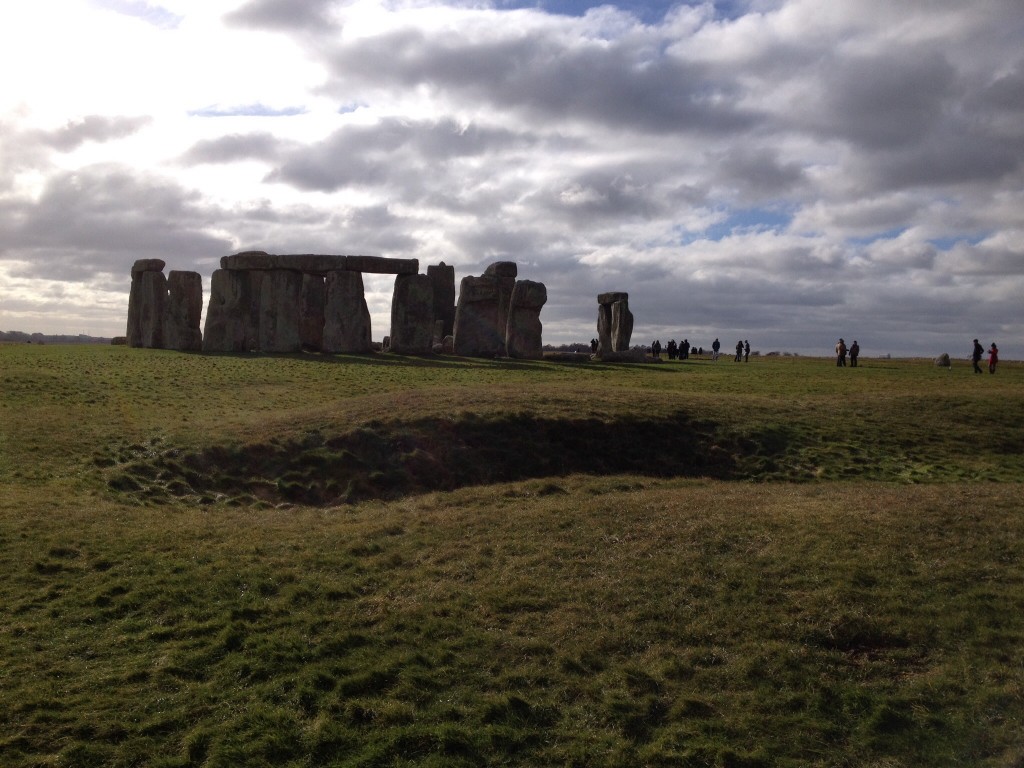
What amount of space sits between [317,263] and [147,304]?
1006cm

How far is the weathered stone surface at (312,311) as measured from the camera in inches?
1772

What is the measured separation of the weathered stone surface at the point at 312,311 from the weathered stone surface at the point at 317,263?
1.70 meters

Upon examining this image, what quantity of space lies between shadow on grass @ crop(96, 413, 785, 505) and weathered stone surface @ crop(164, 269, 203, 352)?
26.4 m

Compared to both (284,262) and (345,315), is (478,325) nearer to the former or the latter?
(345,315)

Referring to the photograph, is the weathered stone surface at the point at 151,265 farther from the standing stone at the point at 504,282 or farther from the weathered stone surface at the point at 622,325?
the weathered stone surface at the point at 622,325

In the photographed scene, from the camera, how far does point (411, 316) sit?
44.1 meters

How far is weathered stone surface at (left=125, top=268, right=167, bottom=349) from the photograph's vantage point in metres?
46.0

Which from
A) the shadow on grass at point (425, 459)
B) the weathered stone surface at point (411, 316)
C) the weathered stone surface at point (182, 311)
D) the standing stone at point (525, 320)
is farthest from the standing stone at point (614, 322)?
the shadow on grass at point (425, 459)

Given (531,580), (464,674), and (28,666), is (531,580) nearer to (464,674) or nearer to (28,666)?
(464,674)

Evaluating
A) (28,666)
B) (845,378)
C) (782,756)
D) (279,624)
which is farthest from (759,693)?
(845,378)

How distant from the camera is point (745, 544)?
42.3 ft

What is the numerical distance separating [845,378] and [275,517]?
28193 millimetres

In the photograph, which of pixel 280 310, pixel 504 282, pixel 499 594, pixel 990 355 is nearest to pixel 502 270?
pixel 504 282

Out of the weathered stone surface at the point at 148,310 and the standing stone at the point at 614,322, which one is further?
the standing stone at the point at 614,322
